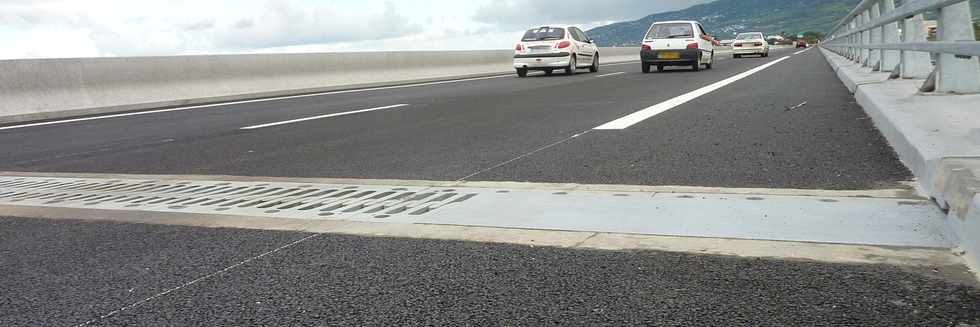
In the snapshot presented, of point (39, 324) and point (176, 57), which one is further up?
point (176, 57)

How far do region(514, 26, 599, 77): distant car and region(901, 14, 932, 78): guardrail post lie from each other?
45.8 feet

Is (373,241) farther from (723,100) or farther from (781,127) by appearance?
(723,100)

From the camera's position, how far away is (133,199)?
4129 millimetres

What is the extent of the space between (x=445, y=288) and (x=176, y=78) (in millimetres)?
13627

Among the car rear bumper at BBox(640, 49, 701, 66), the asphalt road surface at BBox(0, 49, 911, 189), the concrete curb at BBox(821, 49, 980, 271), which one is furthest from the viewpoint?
the car rear bumper at BBox(640, 49, 701, 66)

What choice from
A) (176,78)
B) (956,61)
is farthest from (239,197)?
(176,78)

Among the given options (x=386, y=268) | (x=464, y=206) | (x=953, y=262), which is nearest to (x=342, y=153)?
(x=464, y=206)

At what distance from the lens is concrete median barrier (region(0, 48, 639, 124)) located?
11.8 meters

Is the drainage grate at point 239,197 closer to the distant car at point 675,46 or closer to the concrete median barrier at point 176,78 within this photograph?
the concrete median barrier at point 176,78

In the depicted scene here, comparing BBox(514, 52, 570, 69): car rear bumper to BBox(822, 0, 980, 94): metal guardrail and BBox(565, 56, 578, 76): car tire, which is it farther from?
BBox(822, 0, 980, 94): metal guardrail

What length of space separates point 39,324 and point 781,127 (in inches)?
216

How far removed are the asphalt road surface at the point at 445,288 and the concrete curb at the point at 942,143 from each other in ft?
1.28

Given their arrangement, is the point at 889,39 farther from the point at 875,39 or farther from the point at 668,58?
the point at 668,58

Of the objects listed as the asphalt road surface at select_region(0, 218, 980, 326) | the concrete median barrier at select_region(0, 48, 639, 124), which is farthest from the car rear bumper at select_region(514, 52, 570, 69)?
the asphalt road surface at select_region(0, 218, 980, 326)
